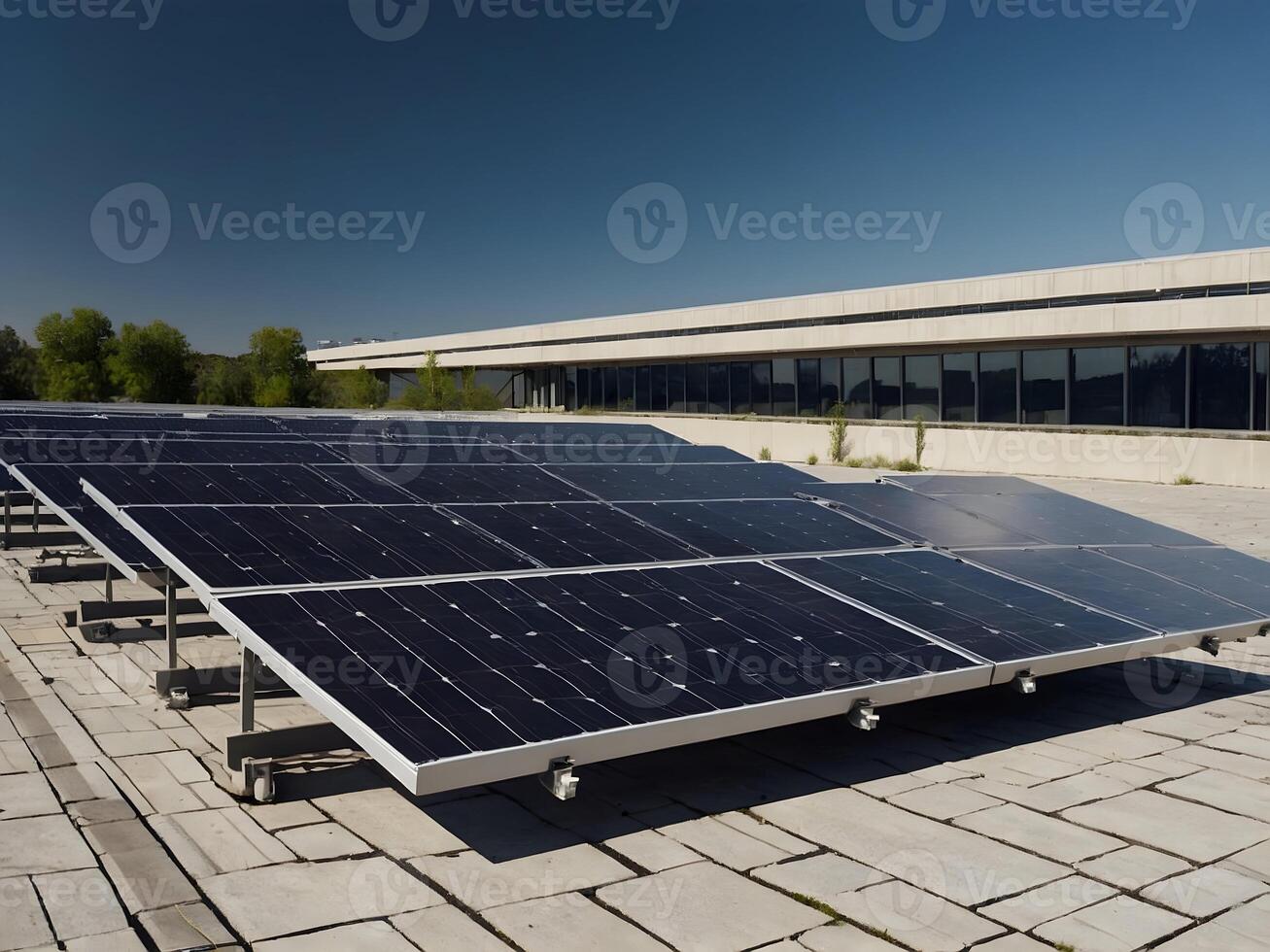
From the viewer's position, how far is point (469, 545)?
9141 mm

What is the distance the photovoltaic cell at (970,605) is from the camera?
8562 mm

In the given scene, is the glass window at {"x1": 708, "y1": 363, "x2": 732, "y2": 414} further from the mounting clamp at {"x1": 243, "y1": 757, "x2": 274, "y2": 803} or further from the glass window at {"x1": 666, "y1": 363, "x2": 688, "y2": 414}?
the mounting clamp at {"x1": 243, "y1": 757, "x2": 274, "y2": 803}

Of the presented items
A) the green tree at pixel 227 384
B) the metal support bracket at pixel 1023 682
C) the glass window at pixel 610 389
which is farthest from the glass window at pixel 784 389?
the green tree at pixel 227 384

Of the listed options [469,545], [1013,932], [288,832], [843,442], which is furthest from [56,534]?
[843,442]

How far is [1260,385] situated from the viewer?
32.5 meters

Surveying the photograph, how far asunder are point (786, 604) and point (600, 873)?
3005mm

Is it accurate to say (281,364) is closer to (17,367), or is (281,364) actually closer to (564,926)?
(17,367)

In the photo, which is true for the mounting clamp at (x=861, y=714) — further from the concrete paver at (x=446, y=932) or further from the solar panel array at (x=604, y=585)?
the concrete paver at (x=446, y=932)

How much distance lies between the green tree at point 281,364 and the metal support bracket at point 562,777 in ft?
292

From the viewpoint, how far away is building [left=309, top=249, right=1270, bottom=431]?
32.7 m

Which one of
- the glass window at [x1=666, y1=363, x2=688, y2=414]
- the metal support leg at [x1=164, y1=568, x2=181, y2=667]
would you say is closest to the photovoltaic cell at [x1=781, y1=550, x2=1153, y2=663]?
the metal support leg at [x1=164, y1=568, x2=181, y2=667]

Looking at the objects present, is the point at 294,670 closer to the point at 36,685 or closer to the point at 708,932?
the point at 708,932

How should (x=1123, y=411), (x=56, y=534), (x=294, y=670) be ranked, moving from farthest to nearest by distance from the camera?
(x=1123, y=411) → (x=56, y=534) → (x=294, y=670)

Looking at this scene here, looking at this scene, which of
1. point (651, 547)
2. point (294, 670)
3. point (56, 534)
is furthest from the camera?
point (56, 534)
